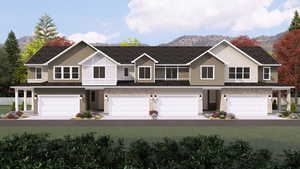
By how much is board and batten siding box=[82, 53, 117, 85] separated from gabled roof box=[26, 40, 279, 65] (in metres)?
2.78

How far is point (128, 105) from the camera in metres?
31.5

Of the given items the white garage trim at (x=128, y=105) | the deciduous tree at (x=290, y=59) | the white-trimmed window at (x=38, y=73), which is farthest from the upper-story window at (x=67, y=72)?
the deciduous tree at (x=290, y=59)

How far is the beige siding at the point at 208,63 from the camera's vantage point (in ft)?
105

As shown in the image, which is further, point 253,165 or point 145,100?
point 145,100

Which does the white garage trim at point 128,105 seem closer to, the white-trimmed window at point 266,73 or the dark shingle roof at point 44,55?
the dark shingle roof at point 44,55

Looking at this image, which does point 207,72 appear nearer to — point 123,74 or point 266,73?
point 266,73

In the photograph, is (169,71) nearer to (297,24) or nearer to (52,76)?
(52,76)

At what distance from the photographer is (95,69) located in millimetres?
31594

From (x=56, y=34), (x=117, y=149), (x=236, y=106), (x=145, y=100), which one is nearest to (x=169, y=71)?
(x=145, y=100)

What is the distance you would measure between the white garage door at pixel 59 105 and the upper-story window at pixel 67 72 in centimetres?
254

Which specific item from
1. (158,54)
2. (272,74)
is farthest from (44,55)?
(272,74)

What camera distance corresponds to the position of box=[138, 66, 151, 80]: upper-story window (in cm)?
3316

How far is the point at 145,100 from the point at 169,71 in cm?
526

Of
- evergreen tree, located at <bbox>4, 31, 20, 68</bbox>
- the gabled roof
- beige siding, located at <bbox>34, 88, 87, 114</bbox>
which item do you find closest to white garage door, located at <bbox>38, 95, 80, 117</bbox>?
beige siding, located at <bbox>34, 88, 87, 114</bbox>
